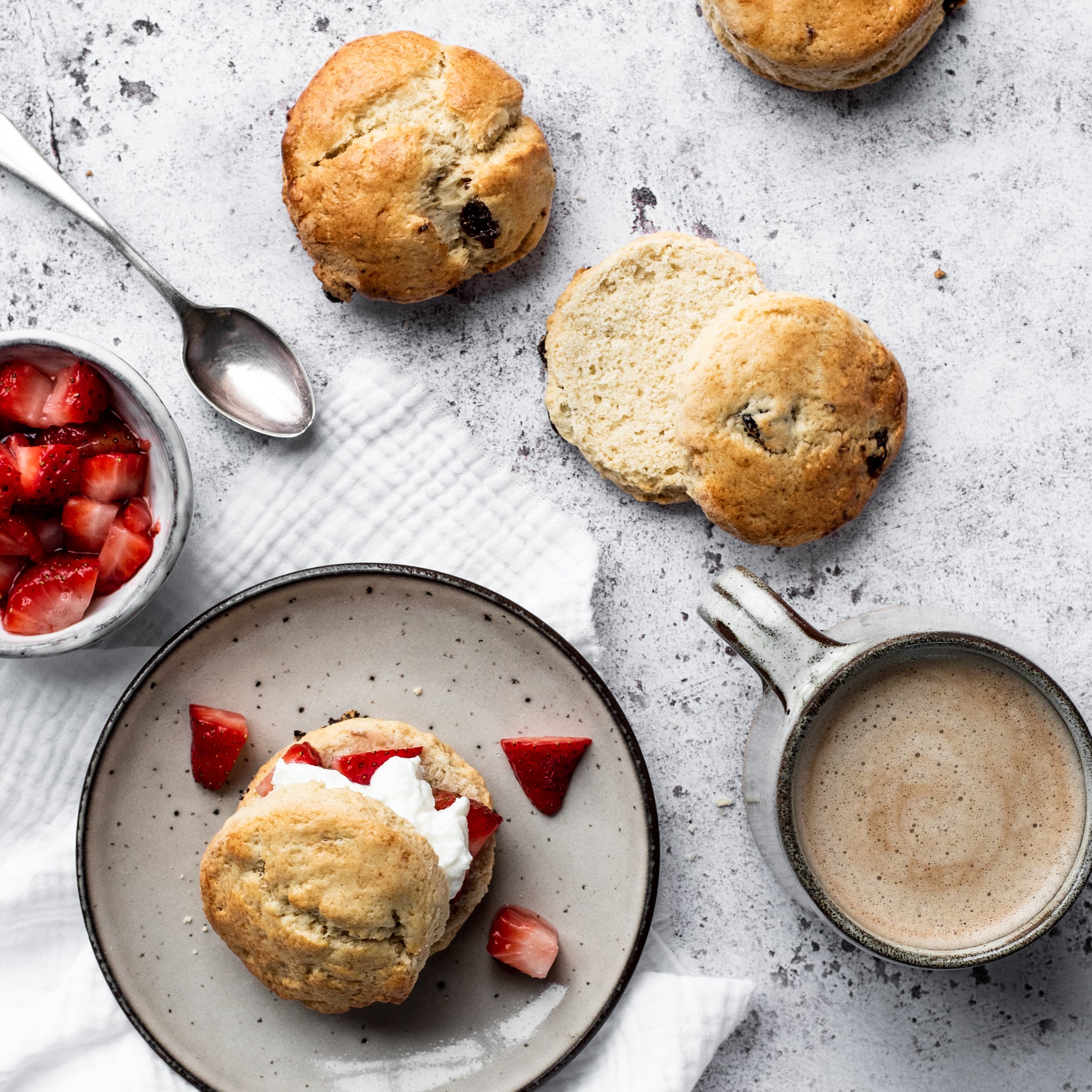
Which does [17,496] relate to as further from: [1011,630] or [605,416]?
[1011,630]

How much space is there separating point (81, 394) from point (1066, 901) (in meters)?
2.01

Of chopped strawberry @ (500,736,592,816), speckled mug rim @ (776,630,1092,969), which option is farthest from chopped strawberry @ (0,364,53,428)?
speckled mug rim @ (776,630,1092,969)

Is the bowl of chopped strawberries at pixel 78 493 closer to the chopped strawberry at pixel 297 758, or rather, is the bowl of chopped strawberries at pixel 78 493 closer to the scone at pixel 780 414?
the chopped strawberry at pixel 297 758

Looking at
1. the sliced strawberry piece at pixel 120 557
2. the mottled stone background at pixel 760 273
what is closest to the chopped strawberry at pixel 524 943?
the mottled stone background at pixel 760 273

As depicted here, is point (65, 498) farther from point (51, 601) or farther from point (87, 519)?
point (51, 601)

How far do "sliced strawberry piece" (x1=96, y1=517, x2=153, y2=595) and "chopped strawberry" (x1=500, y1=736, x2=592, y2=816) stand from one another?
799 millimetres

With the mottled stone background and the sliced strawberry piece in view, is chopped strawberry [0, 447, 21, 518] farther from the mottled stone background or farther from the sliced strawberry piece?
the mottled stone background

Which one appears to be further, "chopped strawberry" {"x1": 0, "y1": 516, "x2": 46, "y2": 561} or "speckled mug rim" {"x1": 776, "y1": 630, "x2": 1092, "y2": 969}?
"chopped strawberry" {"x1": 0, "y1": 516, "x2": 46, "y2": 561}

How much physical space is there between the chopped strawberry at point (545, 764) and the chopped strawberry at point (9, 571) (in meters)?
1.02

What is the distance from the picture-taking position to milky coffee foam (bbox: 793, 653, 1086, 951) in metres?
1.93

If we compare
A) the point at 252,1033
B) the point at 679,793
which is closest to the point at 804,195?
the point at 679,793

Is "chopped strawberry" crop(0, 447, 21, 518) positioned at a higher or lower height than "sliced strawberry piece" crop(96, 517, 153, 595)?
higher

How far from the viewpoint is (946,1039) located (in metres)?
2.37

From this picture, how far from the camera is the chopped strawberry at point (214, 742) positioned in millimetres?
2145
